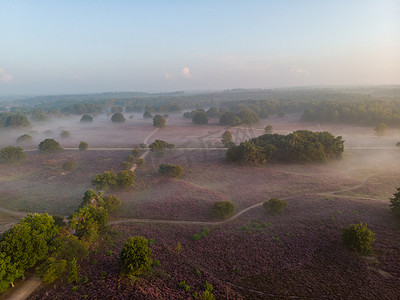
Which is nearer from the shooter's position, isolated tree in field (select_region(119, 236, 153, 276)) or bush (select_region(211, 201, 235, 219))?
isolated tree in field (select_region(119, 236, 153, 276))

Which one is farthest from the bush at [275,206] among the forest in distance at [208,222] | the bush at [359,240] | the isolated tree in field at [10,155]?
the isolated tree in field at [10,155]

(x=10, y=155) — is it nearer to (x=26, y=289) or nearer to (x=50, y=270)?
(x=26, y=289)

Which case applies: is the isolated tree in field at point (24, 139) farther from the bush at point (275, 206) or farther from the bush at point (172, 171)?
the bush at point (275, 206)

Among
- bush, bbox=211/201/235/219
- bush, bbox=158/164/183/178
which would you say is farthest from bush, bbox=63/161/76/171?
bush, bbox=211/201/235/219

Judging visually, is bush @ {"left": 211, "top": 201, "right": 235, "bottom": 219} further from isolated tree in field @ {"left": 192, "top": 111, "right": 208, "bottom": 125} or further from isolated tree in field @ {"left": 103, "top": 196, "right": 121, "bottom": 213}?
isolated tree in field @ {"left": 192, "top": 111, "right": 208, "bottom": 125}

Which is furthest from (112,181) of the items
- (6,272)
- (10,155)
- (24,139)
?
(24,139)
